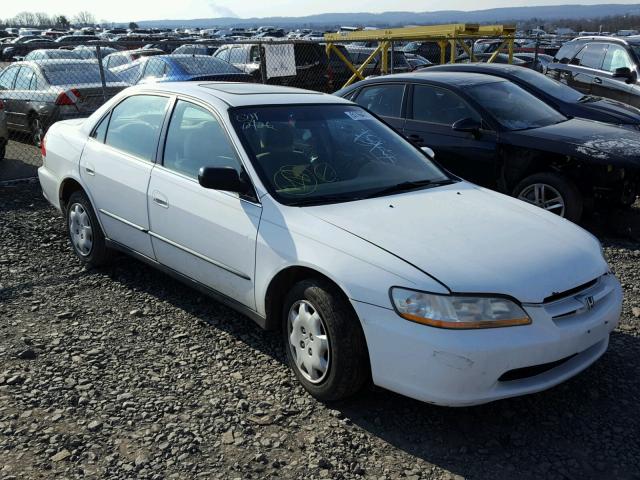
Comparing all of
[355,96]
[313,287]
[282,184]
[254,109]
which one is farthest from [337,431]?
[355,96]

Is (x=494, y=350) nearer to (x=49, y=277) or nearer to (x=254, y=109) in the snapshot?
(x=254, y=109)

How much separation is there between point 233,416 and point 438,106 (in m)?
4.92

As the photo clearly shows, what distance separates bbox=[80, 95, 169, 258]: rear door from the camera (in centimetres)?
457

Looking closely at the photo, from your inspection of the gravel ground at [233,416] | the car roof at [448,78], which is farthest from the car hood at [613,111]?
the gravel ground at [233,416]

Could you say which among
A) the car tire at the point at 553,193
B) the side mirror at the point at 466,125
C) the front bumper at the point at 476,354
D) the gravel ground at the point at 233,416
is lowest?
the gravel ground at the point at 233,416

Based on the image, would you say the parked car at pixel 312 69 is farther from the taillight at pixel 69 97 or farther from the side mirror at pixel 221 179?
the side mirror at pixel 221 179

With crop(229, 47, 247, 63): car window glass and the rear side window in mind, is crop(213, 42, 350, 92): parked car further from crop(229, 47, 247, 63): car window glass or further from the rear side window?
the rear side window

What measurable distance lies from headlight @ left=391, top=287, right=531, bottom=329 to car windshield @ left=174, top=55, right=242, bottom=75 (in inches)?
428

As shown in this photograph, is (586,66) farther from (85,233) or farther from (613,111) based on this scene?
(85,233)

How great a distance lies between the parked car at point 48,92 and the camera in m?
10.1

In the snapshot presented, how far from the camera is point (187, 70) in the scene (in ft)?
42.4

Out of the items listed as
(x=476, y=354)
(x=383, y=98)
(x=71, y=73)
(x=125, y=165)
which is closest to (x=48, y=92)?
(x=71, y=73)

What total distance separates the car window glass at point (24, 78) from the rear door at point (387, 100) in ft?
20.5

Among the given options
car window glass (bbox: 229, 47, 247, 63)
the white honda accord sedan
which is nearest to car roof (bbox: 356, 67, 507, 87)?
the white honda accord sedan
